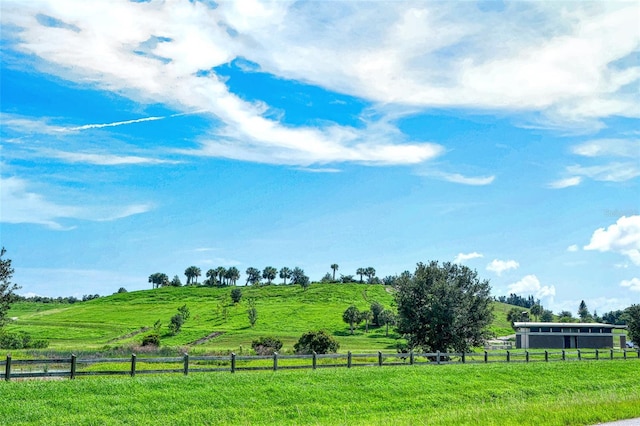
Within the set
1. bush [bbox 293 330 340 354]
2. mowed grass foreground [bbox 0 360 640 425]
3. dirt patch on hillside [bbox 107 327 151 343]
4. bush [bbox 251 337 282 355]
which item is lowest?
dirt patch on hillside [bbox 107 327 151 343]

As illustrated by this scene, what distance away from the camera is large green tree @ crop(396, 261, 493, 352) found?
133 feet

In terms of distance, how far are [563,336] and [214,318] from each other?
225 feet

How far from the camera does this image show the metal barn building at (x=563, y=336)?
104 meters

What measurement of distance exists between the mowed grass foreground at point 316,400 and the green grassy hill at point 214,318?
44927 millimetres

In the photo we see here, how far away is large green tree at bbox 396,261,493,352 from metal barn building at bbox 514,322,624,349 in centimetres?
6702

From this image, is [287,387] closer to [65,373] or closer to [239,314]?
[65,373]

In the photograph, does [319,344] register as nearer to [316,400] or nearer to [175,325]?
[316,400]

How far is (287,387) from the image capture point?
2456 cm

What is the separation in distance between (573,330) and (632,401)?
308 feet

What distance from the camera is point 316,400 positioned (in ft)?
77.8

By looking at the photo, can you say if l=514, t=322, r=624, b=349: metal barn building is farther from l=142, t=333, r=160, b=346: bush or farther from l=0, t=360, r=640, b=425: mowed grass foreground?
l=0, t=360, r=640, b=425: mowed grass foreground

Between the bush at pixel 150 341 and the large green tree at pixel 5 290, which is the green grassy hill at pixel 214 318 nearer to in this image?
the bush at pixel 150 341

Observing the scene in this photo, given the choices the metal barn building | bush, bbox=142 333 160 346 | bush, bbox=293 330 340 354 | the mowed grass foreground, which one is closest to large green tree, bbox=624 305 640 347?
bush, bbox=293 330 340 354

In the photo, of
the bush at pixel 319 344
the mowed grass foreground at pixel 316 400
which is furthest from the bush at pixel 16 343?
the mowed grass foreground at pixel 316 400
